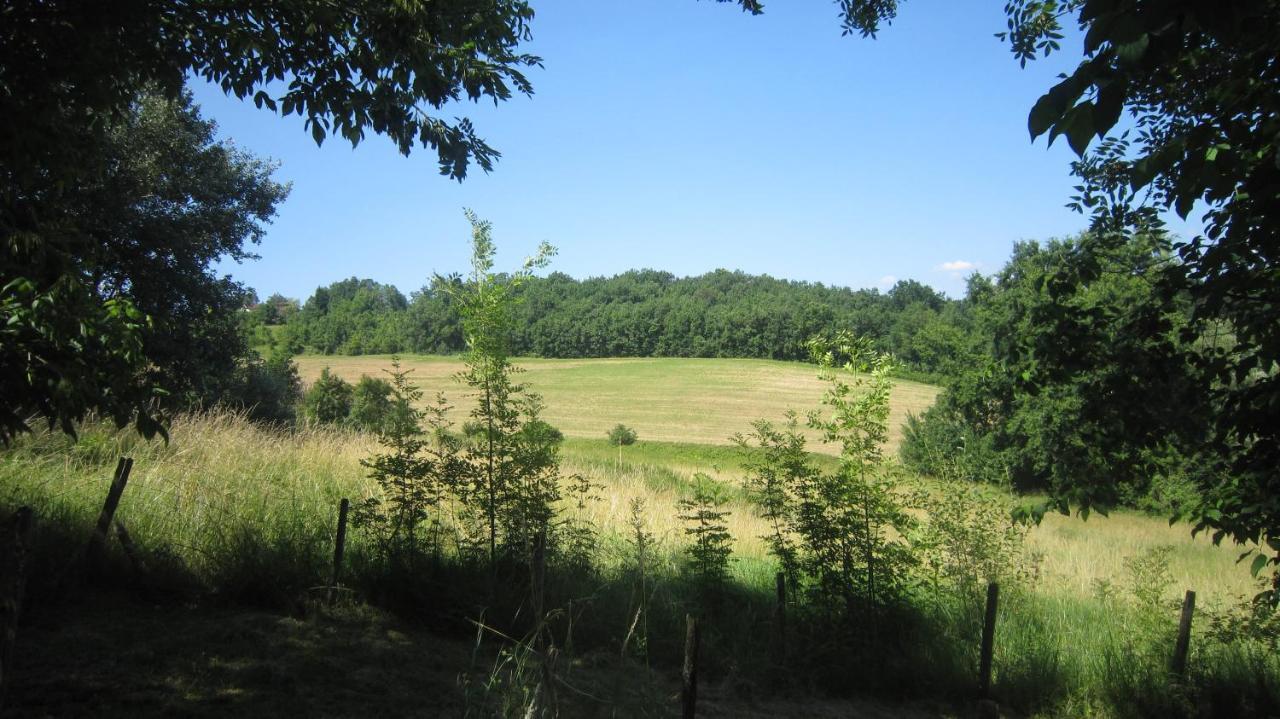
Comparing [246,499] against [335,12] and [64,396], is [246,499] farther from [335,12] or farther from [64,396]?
[335,12]

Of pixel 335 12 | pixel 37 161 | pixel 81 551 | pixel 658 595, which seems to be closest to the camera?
pixel 37 161

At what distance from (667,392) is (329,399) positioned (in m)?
33.0

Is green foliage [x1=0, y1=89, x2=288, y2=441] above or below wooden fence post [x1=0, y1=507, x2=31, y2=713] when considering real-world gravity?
above

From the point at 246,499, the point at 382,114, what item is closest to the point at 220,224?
the point at 246,499

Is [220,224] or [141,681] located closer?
[141,681]

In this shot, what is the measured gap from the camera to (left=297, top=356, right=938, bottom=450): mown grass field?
45438mm

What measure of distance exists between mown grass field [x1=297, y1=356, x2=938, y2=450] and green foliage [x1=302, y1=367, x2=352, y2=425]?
34.6ft

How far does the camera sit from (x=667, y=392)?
5759 centimetres

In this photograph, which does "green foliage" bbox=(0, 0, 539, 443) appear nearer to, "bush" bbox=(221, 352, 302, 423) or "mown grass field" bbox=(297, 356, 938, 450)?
"bush" bbox=(221, 352, 302, 423)

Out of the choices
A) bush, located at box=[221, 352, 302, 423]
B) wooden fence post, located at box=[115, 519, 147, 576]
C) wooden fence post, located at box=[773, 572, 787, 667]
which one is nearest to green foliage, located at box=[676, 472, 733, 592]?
wooden fence post, located at box=[773, 572, 787, 667]

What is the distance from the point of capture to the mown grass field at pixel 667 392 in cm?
4544

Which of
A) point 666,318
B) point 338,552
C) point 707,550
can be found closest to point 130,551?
point 338,552

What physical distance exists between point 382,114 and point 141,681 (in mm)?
3846

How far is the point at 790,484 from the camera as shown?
20.7ft
